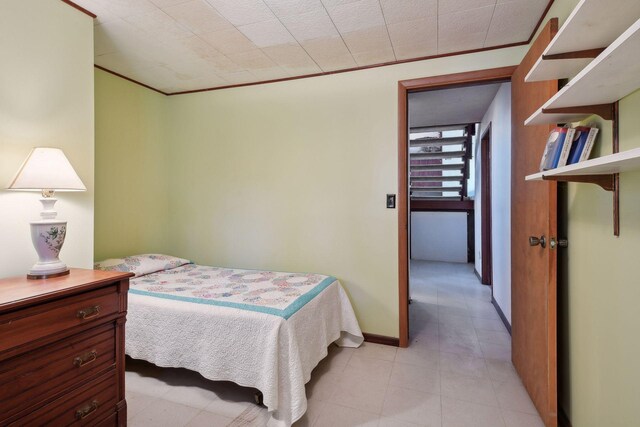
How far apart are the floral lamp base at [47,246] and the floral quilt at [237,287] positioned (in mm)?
665

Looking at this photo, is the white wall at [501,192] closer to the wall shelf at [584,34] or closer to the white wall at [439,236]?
the wall shelf at [584,34]

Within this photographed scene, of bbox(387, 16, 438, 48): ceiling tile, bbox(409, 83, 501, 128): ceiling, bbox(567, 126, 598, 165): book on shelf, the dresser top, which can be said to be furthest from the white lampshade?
bbox(409, 83, 501, 128): ceiling

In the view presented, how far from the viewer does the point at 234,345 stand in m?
1.79

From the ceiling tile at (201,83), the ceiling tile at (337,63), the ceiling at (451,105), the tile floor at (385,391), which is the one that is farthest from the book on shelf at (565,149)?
the ceiling tile at (201,83)

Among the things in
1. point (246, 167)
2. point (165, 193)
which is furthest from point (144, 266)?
point (246, 167)

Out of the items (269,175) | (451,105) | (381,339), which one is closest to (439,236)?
(451,105)

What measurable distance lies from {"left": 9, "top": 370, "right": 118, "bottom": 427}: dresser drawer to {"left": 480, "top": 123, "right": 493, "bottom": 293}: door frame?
4.19 meters

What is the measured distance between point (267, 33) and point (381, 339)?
95.4 inches

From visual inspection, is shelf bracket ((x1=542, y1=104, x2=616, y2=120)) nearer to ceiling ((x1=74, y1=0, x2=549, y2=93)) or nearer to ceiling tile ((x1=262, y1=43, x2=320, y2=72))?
ceiling ((x1=74, y1=0, x2=549, y2=93))

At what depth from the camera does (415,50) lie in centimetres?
232

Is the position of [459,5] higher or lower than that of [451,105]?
lower

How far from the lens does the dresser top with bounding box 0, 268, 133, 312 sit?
1.13m

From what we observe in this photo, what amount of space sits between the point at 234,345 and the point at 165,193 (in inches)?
83.3

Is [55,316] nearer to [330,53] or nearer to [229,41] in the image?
[229,41]
